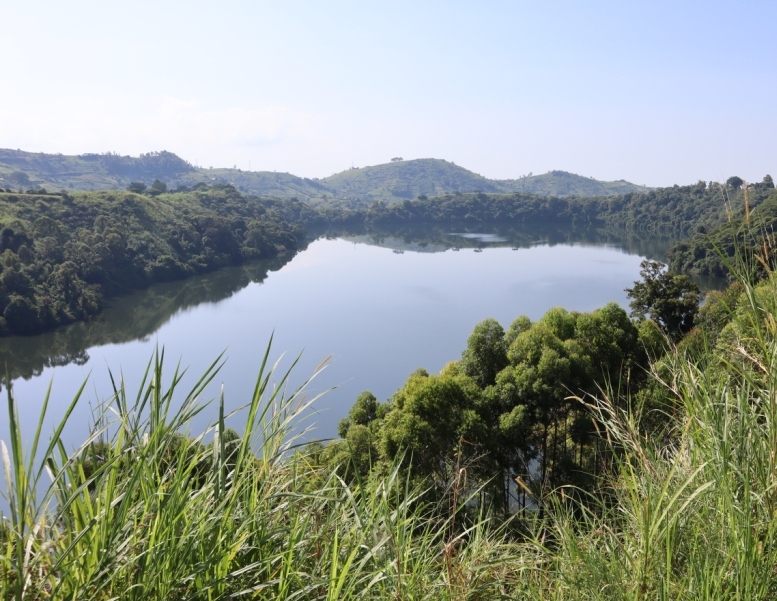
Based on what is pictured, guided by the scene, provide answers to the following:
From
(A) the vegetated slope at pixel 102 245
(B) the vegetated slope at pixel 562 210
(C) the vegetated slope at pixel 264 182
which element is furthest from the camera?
(C) the vegetated slope at pixel 264 182

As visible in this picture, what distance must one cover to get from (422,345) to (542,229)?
64.7 m

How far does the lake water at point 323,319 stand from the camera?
86.1 ft

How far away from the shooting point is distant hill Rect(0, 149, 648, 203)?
395 ft

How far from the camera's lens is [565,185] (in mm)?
172750

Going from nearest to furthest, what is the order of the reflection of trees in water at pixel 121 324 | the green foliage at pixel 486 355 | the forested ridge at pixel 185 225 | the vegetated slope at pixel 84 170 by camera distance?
the green foliage at pixel 486 355 → the reflection of trees in water at pixel 121 324 → the forested ridge at pixel 185 225 → the vegetated slope at pixel 84 170

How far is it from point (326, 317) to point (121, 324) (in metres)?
12.0

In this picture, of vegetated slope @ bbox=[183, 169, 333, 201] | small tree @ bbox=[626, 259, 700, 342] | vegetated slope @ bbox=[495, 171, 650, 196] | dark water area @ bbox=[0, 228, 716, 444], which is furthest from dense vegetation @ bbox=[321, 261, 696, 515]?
vegetated slope @ bbox=[495, 171, 650, 196]

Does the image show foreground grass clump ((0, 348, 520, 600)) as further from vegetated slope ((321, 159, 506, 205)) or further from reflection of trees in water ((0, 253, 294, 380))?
vegetated slope ((321, 159, 506, 205))

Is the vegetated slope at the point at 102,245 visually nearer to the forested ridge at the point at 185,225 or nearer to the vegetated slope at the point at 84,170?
the forested ridge at the point at 185,225

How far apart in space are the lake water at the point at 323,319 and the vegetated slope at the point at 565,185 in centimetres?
10931

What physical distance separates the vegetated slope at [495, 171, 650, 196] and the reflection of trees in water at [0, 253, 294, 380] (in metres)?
129

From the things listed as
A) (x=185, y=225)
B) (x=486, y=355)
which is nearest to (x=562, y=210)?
(x=185, y=225)

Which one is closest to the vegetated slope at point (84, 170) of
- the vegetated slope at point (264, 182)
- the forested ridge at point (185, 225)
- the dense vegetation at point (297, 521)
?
the vegetated slope at point (264, 182)

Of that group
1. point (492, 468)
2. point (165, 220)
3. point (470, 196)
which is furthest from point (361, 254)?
point (492, 468)
